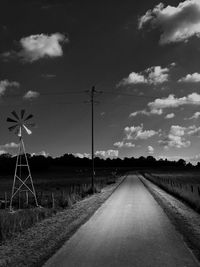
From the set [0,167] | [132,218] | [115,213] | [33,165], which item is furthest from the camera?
[33,165]

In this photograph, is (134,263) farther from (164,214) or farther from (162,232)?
(164,214)

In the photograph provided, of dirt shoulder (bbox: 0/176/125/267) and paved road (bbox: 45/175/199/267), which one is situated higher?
paved road (bbox: 45/175/199/267)

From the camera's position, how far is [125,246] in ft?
31.7

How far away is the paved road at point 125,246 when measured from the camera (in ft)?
25.9

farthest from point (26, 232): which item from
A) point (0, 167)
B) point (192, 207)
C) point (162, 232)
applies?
point (0, 167)

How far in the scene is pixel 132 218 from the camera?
50.3ft

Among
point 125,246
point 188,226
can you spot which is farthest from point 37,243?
point 188,226

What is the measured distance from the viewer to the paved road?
789 centimetres

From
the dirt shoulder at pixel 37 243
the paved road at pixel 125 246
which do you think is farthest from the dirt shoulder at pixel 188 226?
the dirt shoulder at pixel 37 243

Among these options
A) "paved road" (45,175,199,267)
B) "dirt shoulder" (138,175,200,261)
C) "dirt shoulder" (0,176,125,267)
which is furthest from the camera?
"dirt shoulder" (138,175,200,261)

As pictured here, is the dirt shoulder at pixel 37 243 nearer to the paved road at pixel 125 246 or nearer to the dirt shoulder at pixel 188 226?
the paved road at pixel 125 246

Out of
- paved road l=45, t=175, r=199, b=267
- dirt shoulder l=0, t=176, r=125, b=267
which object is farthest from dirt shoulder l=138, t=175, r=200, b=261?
dirt shoulder l=0, t=176, r=125, b=267

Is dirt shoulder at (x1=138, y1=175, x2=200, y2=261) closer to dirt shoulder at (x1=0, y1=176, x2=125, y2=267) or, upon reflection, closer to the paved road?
Answer: the paved road

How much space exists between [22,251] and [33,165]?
5759 inches
